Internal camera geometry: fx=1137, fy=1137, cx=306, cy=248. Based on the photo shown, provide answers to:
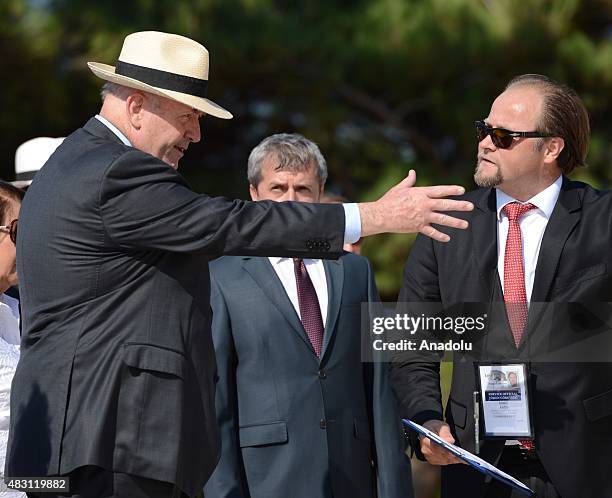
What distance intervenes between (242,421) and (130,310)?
1.06 metres

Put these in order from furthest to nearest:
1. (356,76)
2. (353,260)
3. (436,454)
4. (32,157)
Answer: (356,76)
(32,157)
(353,260)
(436,454)

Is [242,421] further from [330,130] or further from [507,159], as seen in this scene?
[330,130]

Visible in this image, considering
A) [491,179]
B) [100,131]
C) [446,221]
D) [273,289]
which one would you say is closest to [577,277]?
[491,179]

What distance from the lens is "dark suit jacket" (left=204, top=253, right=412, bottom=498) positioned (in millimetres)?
3904

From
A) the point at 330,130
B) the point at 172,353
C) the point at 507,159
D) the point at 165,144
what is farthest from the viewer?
the point at 330,130

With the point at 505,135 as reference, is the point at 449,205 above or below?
below

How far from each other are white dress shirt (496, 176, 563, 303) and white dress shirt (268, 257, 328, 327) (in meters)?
0.84

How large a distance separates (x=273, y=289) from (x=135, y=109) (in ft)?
3.50

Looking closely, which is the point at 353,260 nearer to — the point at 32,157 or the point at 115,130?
the point at 115,130

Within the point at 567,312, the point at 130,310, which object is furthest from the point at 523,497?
the point at 130,310

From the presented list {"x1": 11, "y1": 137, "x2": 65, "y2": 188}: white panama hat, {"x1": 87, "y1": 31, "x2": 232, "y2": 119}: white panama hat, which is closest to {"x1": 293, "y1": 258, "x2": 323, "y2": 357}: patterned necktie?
{"x1": 87, "y1": 31, "x2": 232, "y2": 119}: white panama hat

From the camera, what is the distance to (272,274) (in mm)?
4117

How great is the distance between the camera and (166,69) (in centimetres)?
326

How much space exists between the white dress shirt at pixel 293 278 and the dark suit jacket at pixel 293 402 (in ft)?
0.14
